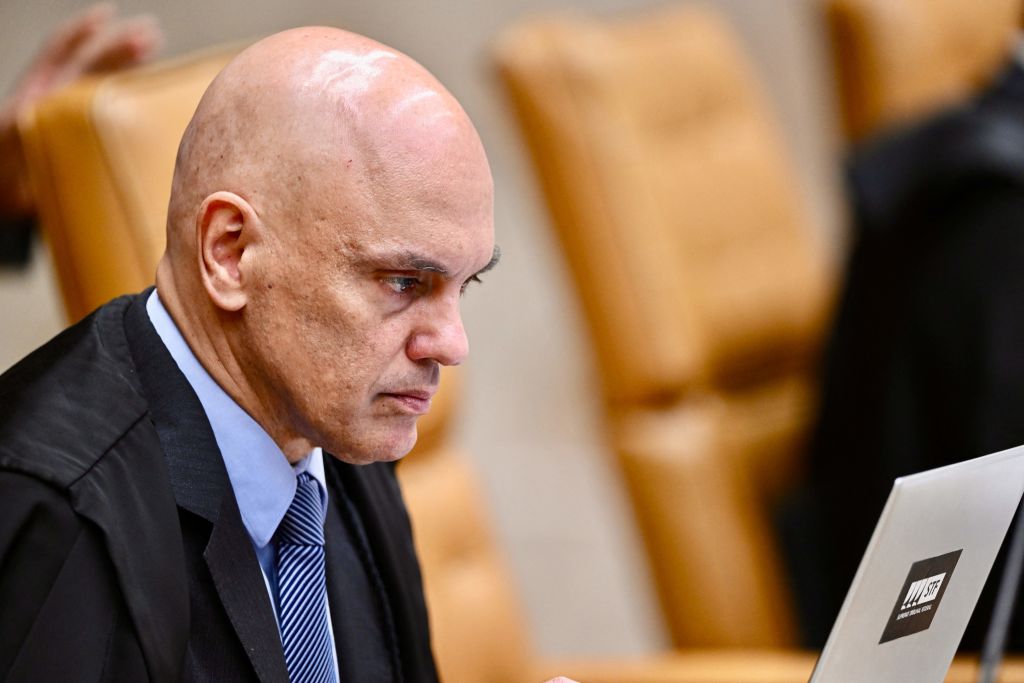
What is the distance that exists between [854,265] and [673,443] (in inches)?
15.1

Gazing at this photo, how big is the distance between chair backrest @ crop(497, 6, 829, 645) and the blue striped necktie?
3.43 feet

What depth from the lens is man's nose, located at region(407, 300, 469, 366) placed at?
2.89 feet

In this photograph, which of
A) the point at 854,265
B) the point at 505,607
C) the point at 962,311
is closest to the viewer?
the point at 505,607

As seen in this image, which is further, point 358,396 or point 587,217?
point 587,217

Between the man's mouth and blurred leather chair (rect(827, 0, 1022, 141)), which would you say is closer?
the man's mouth

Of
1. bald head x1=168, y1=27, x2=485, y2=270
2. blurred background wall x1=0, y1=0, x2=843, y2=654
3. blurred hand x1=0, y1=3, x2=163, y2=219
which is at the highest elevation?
blurred hand x1=0, y1=3, x2=163, y2=219

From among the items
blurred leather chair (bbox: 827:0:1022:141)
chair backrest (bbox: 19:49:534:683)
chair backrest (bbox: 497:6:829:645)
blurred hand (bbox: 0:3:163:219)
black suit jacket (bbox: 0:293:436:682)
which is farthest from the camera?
blurred leather chair (bbox: 827:0:1022:141)

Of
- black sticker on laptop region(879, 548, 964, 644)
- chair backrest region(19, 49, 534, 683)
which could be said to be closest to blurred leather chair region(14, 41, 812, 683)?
chair backrest region(19, 49, 534, 683)

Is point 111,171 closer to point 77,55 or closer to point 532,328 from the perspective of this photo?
point 77,55

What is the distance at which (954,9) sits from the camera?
2412mm

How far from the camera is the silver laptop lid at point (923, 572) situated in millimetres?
853

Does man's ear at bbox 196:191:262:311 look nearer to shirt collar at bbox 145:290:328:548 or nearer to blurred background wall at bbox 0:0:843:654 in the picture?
shirt collar at bbox 145:290:328:548

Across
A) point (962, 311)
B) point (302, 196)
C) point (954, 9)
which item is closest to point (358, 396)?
point (302, 196)

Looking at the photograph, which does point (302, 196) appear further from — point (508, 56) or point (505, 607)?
point (508, 56)
